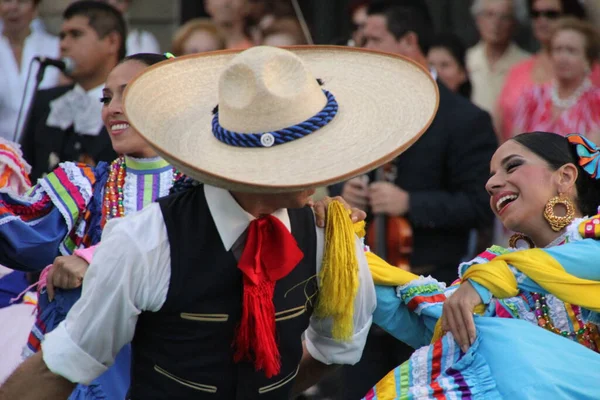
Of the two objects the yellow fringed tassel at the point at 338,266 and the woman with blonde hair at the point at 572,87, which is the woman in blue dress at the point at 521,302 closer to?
the yellow fringed tassel at the point at 338,266

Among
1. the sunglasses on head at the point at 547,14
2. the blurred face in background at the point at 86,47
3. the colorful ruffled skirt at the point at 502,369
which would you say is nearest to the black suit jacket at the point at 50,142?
the blurred face in background at the point at 86,47

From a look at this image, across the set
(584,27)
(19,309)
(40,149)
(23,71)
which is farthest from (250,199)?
(23,71)

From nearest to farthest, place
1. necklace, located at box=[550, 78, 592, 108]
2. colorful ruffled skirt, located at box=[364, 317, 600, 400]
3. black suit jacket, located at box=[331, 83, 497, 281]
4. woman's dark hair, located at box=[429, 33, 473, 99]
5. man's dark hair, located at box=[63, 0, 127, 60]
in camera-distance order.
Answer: colorful ruffled skirt, located at box=[364, 317, 600, 400] < black suit jacket, located at box=[331, 83, 497, 281] < necklace, located at box=[550, 78, 592, 108] < man's dark hair, located at box=[63, 0, 127, 60] < woman's dark hair, located at box=[429, 33, 473, 99]

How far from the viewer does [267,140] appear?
3.08m

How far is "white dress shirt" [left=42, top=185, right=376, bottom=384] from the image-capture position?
3055mm

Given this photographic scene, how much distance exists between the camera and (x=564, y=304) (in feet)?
11.9

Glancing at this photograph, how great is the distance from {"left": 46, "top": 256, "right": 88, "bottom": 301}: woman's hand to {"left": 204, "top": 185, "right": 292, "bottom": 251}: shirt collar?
0.54 metres

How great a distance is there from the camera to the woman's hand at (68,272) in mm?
3531

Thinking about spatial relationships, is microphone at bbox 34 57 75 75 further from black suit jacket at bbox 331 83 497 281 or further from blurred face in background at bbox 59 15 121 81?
black suit jacket at bbox 331 83 497 281

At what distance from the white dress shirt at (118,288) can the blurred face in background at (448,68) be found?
4575 millimetres

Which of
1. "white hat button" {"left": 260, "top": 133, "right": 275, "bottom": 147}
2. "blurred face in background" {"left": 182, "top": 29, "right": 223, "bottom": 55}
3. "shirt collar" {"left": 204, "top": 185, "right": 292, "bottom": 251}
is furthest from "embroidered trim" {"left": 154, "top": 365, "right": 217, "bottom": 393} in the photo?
"blurred face in background" {"left": 182, "top": 29, "right": 223, "bottom": 55}

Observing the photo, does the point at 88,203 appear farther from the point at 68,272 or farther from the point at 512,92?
the point at 512,92

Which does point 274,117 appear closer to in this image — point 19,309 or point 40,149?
point 19,309

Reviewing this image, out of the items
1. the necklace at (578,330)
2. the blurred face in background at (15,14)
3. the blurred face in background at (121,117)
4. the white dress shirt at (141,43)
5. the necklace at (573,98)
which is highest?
the blurred face in background at (121,117)
